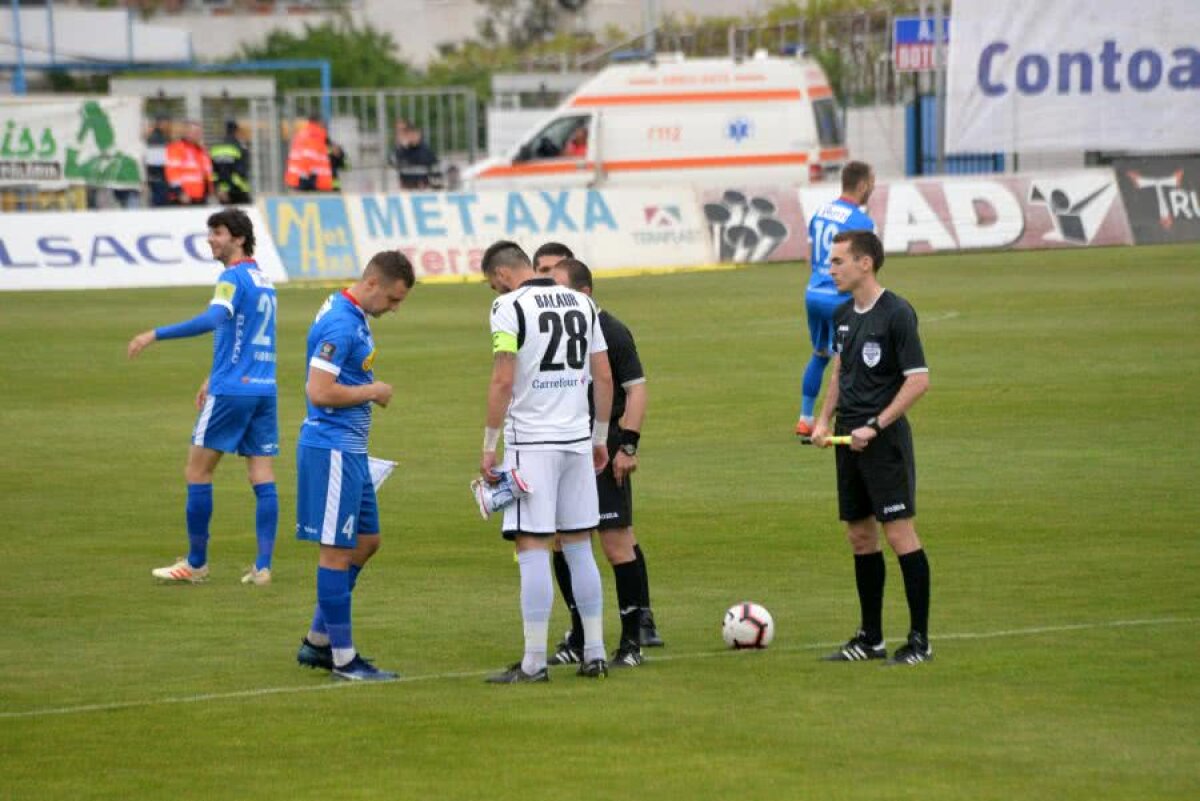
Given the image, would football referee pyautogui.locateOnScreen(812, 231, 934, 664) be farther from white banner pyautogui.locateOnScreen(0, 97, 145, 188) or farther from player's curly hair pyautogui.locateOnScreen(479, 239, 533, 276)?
white banner pyautogui.locateOnScreen(0, 97, 145, 188)

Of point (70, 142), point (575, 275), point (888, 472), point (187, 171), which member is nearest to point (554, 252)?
point (575, 275)

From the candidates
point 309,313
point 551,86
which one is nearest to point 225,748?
point 309,313

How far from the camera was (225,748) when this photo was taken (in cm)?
867

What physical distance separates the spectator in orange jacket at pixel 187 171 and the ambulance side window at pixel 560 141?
6006 mm

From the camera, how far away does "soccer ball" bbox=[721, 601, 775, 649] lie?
10.4m

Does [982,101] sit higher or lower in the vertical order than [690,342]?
higher

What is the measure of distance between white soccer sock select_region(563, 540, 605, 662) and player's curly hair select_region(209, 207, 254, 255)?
362 centimetres

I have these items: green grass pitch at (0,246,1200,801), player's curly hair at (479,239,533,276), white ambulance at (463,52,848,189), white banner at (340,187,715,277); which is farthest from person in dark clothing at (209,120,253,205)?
player's curly hair at (479,239,533,276)

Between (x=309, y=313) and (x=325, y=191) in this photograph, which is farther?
(x=325, y=191)

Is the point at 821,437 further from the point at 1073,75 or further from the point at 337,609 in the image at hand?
the point at 1073,75

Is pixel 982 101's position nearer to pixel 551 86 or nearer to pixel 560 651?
pixel 551 86

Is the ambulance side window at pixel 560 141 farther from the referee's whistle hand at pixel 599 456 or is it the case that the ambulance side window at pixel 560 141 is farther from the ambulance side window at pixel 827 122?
the referee's whistle hand at pixel 599 456

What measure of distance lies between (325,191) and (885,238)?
11.8 meters

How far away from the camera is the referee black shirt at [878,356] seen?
390 inches
